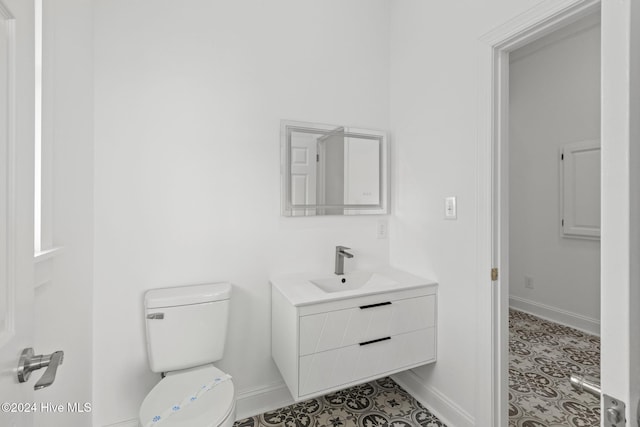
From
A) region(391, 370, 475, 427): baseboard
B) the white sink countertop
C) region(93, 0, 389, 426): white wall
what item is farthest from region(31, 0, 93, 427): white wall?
region(391, 370, 475, 427): baseboard

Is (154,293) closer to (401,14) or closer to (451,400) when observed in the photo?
(451,400)

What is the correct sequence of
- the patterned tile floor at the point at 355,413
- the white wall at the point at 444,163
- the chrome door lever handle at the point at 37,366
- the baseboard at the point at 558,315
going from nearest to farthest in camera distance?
1. the chrome door lever handle at the point at 37,366
2. the white wall at the point at 444,163
3. the patterned tile floor at the point at 355,413
4. the baseboard at the point at 558,315

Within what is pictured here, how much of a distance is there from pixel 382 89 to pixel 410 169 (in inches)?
25.4

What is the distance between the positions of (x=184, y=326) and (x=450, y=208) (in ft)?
5.00

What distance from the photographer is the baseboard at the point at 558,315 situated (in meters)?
2.81

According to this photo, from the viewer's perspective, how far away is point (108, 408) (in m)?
1.56

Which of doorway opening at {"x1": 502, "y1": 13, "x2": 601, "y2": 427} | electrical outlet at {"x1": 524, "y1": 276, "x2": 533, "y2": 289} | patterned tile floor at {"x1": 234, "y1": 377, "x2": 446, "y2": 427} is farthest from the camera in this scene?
electrical outlet at {"x1": 524, "y1": 276, "x2": 533, "y2": 289}

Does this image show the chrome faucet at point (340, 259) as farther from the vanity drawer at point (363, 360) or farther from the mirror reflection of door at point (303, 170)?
the vanity drawer at point (363, 360)

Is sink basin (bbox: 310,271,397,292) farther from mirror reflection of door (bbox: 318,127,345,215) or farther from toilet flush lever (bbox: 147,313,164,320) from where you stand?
toilet flush lever (bbox: 147,313,164,320)

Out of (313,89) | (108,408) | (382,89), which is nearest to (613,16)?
(313,89)

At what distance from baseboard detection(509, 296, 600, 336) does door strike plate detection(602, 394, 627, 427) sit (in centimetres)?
300

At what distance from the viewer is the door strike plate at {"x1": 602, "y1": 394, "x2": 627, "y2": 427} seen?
50cm

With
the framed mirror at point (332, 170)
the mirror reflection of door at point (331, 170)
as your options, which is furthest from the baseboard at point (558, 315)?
the mirror reflection of door at point (331, 170)

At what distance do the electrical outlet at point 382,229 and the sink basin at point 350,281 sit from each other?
31cm
